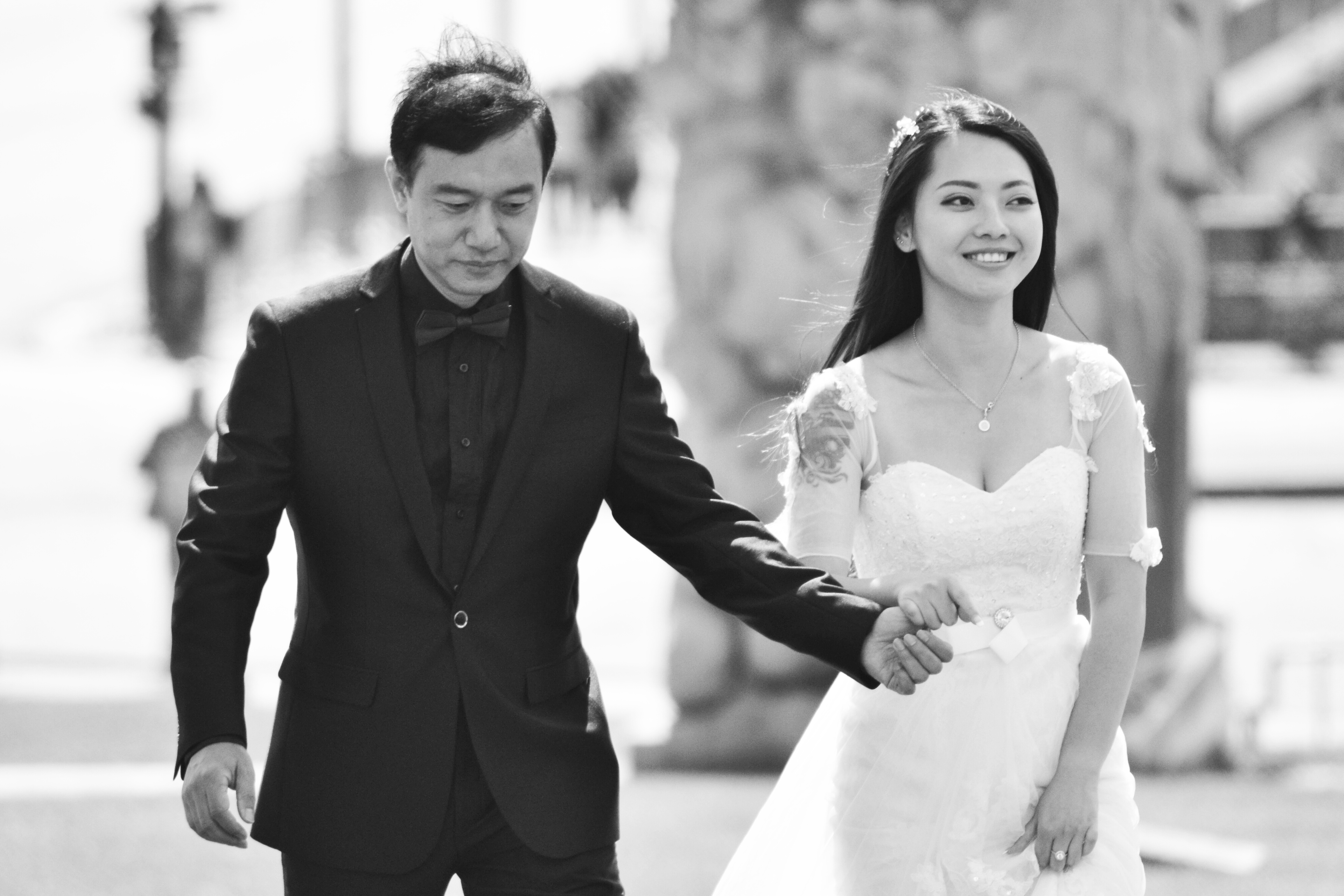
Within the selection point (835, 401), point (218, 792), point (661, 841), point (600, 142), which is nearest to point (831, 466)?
point (835, 401)

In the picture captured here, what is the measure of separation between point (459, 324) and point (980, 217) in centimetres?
89

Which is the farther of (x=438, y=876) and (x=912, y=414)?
(x=912, y=414)

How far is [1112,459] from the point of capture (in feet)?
10.9

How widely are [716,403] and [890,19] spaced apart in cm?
167

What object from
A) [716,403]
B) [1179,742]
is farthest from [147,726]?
[1179,742]

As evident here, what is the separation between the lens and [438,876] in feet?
9.84

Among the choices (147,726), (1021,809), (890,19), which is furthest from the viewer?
(147,726)

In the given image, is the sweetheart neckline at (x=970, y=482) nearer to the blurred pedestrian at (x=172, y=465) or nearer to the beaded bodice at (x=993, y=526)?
the beaded bodice at (x=993, y=526)

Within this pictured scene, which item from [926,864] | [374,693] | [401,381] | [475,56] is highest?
[475,56]

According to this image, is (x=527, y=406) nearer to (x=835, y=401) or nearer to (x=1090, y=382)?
(x=835, y=401)

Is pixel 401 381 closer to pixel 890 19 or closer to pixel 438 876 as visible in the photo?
A: pixel 438 876

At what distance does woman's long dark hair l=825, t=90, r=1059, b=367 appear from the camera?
3.32 metres

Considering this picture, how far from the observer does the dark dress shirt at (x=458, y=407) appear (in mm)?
2990

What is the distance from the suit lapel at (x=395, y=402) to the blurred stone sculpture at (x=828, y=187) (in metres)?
4.51
